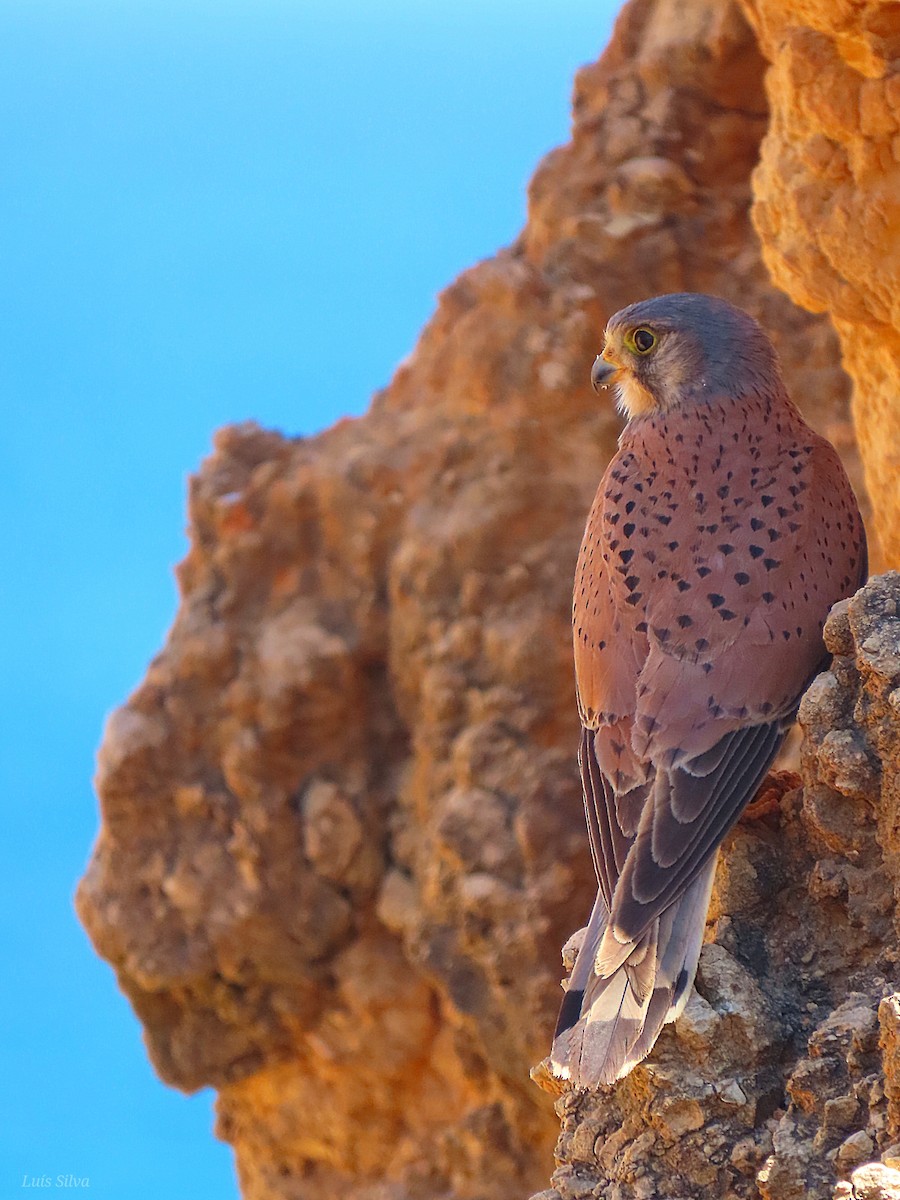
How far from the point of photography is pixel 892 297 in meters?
3.54

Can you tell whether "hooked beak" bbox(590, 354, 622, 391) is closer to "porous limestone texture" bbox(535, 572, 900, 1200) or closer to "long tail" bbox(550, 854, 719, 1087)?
"porous limestone texture" bbox(535, 572, 900, 1200)

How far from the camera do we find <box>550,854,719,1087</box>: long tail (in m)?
2.21

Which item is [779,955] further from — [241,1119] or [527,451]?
[241,1119]

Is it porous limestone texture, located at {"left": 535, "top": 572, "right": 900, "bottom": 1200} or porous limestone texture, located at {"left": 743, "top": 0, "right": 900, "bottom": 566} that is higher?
porous limestone texture, located at {"left": 743, "top": 0, "right": 900, "bottom": 566}

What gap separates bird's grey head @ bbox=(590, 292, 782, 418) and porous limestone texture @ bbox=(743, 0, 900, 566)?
1.92 ft

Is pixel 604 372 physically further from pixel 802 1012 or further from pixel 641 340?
pixel 802 1012

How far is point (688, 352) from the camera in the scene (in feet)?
10.0

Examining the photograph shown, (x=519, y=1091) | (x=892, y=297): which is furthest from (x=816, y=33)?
(x=519, y=1091)

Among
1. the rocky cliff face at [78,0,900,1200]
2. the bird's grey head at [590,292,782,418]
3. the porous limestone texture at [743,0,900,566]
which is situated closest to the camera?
the bird's grey head at [590,292,782,418]

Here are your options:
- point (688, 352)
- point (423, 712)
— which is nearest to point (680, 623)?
point (688, 352)

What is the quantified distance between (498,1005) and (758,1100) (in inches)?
139

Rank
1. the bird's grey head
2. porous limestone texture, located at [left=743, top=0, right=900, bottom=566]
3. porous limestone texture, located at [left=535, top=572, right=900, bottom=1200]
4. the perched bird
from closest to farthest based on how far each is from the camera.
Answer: porous limestone texture, located at [left=535, top=572, right=900, bottom=1200] < the perched bird < the bird's grey head < porous limestone texture, located at [left=743, top=0, right=900, bottom=566]

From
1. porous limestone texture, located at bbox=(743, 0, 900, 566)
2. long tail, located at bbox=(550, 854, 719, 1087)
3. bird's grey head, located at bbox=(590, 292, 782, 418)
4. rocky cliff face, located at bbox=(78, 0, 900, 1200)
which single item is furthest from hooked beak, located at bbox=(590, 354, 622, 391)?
rocky cliff face, located at bbox=(78, 0, 900, 1200)

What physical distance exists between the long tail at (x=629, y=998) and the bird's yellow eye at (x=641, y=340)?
1.17m
